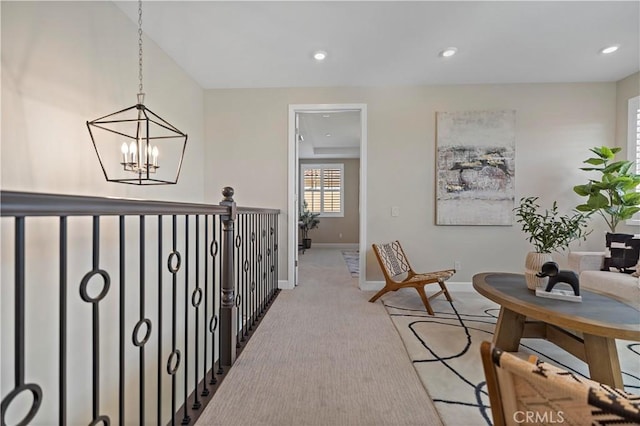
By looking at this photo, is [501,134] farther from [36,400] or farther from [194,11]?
[36,400]

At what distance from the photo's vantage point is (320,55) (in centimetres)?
295

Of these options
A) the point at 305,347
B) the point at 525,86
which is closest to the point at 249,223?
the point at 305,347

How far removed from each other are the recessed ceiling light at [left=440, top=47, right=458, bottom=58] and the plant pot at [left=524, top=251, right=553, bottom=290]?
79.9 inches


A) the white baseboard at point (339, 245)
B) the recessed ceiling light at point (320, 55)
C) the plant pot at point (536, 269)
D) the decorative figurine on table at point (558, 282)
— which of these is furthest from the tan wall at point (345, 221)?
the decorative figurine on table at point (558, 282)

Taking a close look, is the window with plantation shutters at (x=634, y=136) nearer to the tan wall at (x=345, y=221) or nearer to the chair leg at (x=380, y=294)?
the chair leg at (x=380, y=294)

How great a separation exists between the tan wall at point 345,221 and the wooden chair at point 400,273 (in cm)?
456

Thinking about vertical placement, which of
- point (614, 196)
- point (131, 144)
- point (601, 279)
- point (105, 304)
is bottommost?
point (105, 304)

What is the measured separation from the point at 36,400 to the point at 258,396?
3.61 ft

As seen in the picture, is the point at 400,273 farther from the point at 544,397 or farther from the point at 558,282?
the point at 544,397

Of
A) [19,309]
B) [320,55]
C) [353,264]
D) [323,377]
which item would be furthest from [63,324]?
[353,264]

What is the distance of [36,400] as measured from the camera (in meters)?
0.65

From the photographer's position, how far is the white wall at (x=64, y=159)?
5.20 feet

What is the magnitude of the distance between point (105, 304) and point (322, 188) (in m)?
6.46

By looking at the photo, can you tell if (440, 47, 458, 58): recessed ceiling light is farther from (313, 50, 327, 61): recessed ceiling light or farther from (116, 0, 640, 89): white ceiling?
(313, 50, 327, 61): recessed ceiling light
